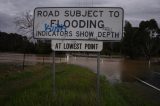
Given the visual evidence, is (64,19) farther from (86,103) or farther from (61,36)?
(86,103)

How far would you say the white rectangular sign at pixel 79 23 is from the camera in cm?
877

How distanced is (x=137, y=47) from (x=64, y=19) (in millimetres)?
69421

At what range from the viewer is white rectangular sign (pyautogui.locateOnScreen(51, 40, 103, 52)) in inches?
347

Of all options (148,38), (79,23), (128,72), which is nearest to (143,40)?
(148,38)

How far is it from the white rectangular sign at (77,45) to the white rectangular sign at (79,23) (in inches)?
3.9

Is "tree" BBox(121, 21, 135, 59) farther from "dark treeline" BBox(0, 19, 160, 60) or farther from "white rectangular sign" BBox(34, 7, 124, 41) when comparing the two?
"white rectangular sign" BBox(34, 7, 124, 41)

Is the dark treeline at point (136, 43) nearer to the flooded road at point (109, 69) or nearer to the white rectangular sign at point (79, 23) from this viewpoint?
the flooded road at point (109, 69)

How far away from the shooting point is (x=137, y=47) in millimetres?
77438

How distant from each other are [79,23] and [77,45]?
1.72ft

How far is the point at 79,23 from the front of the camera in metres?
8.98

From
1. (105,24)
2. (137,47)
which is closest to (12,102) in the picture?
(105,24)

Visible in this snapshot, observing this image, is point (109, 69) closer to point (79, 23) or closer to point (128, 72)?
point (128, 72)

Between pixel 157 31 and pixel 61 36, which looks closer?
pixel 61 36

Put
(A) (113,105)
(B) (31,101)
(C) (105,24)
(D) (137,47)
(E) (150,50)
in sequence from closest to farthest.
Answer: (C) (105,24) → (B) (31,101) → (A) (113,105) → (E) (150,50) → (D) (137,47)
